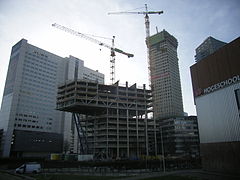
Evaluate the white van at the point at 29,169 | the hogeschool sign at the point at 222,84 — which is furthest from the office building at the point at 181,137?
the white van at the point at 29,169

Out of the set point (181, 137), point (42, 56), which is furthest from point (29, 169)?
point (42, 56)

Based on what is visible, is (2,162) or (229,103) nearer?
(229,103)

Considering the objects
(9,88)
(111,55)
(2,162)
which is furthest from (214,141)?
(9,88)

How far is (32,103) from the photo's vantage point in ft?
499

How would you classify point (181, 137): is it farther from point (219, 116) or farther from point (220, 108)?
point (220, 108)

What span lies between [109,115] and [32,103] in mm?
78826

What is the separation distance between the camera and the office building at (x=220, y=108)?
124 ft

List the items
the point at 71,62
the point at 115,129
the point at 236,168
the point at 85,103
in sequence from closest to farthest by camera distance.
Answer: the point at 236,168, the point at 85,103, the point at 115,129, the point at 71,62

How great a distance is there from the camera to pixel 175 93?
199750 mm

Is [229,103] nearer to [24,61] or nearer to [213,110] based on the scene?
[213,110]

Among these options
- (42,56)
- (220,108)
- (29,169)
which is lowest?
(29,169)

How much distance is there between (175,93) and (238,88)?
165689 mm

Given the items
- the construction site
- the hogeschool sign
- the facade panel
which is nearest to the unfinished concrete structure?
the construction site

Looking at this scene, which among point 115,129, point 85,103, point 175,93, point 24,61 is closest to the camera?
point 85,103
